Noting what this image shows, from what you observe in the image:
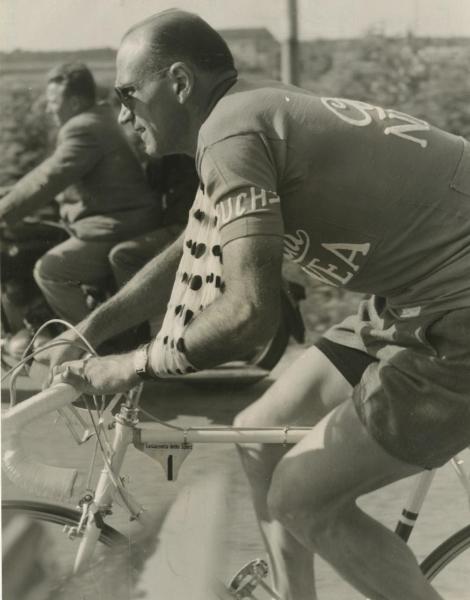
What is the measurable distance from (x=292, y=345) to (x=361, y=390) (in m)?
4.15

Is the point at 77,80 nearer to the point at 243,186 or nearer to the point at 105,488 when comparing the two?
the point at 105,488

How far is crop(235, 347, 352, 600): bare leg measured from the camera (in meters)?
2.89

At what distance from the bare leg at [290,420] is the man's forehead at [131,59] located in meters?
0.80

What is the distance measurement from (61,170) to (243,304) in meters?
3.72

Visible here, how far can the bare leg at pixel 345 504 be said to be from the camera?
2615mm

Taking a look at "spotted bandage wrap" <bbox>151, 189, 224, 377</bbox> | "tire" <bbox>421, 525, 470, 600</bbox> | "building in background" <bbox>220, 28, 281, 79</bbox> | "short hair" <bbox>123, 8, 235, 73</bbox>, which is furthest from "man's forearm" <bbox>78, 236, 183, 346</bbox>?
"building in background" <bbox>220, 28, 281, 79</bbox>

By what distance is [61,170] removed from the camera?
235 inches

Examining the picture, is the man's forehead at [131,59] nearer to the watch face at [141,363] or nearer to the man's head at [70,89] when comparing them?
the watch face at [141,363]

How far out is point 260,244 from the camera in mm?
2393

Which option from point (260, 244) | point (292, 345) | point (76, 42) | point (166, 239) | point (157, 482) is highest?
point (260, 244)

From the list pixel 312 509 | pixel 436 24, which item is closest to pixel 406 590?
pixel 312 509

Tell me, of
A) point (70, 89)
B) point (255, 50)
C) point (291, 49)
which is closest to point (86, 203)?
point (70, 89)

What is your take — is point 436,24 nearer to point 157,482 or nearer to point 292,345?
point 292,345

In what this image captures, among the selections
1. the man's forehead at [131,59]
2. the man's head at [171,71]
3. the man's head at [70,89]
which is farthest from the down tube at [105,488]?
the man's head at [70,89]
